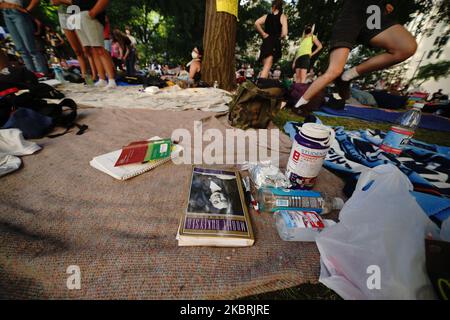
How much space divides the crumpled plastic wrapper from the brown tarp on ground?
0.51 feet

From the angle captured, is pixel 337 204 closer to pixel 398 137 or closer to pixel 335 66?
pixel 398 137

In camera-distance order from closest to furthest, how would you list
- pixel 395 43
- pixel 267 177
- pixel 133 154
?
pixel 267 177 < pixel 133 154 < pixel 395 43

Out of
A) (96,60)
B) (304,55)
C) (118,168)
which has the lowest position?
(118,168)

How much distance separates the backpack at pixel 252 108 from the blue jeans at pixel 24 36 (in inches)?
147

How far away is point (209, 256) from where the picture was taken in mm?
572

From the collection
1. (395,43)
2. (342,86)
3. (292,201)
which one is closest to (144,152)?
(292,201)


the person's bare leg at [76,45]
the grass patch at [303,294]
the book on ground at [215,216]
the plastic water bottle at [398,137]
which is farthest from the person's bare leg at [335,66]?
the person's bare leg at [76,45]

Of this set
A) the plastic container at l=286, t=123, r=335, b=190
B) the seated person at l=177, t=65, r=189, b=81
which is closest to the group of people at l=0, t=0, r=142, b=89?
the seated person at l=177, t=65, r=189, b=81

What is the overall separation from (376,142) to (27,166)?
7.81ft

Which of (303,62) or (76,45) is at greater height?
(76,45)

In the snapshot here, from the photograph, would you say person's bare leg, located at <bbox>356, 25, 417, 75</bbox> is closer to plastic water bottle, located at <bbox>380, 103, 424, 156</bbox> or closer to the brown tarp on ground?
plastic water bottle, located at <bbox>380, 103, 424, 156</bbox>

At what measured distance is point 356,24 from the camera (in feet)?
5.36

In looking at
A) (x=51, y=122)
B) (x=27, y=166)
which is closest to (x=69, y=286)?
(x=27, y=166)

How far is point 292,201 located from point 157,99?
7.34ft
